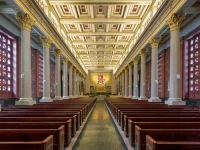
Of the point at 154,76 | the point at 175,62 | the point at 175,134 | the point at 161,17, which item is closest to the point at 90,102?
the point at 154,76

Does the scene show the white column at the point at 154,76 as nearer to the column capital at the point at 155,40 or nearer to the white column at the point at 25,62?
the column capital at the point at 155,40

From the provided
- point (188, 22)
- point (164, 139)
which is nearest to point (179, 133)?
point (164, 139)

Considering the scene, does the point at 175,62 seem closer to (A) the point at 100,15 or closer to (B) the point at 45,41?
(B) the point at 45,41

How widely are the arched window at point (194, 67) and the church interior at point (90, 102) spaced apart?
2.4 inches

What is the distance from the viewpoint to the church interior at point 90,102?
15.1ft

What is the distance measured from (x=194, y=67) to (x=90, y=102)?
7.92m

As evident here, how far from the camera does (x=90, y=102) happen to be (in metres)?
17.1

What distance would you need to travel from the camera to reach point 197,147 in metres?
2.97

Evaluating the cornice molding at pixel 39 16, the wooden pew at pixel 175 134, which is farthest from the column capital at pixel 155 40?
the wooden pew at pixel 175 134

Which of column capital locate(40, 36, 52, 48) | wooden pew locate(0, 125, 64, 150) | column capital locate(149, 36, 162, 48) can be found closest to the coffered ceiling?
column capital locate(40, 36, 52, 48)

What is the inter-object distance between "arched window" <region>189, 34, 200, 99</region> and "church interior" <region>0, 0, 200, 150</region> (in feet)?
0.20

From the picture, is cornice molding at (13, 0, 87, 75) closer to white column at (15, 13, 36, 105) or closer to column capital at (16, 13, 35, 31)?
column capital at (16, 13, 35, 31)

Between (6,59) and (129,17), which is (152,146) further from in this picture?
(129,17)

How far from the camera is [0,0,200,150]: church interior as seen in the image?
461 centimetres
